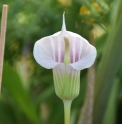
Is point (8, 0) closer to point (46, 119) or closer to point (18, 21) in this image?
point (18, 21)

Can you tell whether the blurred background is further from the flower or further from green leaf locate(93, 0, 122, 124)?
the flower

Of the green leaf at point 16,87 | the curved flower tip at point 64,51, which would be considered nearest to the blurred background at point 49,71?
the green leaf at point 16,87

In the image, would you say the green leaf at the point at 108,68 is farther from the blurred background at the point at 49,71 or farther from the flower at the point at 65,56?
the flower at the point at 65,56

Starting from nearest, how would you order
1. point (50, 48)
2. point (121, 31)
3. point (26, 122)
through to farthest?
point (50, 48) < point (121, 31) < point (26, 122)

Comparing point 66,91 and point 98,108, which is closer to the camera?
point 66,91

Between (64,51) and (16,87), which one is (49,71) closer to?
(16,87)

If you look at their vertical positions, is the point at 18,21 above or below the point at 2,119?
above

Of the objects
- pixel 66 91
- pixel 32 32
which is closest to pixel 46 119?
pixel 32 32
